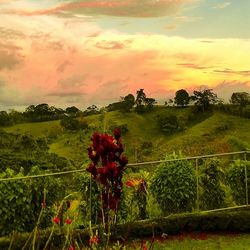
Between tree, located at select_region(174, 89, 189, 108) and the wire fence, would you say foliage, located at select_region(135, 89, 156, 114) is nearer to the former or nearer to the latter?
tree, located at select_region(174, 89, 189, 108)

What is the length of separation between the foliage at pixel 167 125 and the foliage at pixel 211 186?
39.8m

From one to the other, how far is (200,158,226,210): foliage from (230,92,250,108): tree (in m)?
40.9

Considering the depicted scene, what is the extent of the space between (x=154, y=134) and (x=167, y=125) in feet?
4.95

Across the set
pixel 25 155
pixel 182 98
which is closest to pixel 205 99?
pixel 182 98

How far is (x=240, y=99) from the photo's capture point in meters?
55.9

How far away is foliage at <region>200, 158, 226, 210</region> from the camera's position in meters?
14.2

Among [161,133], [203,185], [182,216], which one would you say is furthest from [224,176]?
[161,133]

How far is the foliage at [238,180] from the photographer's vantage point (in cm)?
1465

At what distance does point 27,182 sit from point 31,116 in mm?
42306

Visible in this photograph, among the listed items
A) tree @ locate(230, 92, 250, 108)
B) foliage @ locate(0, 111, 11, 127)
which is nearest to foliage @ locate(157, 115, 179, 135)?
tree @ locate(230, 92, 250, 108)

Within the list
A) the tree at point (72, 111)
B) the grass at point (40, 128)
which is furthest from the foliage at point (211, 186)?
the tree at point (72, 111)

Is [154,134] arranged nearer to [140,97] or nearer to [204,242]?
[140,97]

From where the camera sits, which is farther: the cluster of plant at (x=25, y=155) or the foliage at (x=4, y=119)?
the foliage at (x=4, y=119)

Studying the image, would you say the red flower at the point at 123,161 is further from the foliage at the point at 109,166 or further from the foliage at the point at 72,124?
the foliage at the point at 72,124
